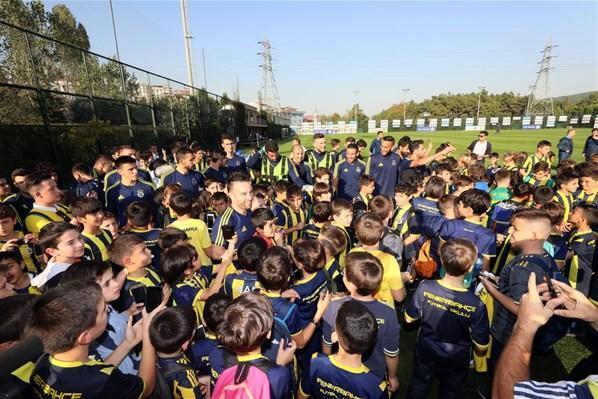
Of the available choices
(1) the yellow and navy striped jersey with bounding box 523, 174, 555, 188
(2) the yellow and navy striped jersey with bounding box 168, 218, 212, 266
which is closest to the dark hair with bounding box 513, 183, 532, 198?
(1) the yellow and navy striped jersey with bounding box 523, 174, 555, 188

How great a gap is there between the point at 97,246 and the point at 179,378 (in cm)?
256

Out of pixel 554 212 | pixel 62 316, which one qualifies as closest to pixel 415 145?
pixel 554 212

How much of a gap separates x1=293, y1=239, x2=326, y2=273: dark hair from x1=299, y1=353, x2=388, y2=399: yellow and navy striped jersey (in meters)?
0.86

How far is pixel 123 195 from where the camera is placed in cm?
568

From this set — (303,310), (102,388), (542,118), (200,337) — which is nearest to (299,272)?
(303,310)

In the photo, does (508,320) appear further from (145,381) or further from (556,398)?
(145,381)

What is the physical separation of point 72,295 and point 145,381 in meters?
0.71

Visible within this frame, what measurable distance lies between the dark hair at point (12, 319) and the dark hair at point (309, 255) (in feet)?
6.31

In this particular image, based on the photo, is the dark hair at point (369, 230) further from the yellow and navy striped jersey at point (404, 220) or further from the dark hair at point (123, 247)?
the dark hair at point (123, 247)

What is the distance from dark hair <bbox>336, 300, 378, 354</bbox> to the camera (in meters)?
1.93

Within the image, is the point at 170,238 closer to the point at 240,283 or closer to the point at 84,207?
the point at 240,283

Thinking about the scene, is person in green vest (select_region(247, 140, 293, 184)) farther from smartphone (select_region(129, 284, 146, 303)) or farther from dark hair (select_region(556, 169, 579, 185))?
dark hair (select_region(556, 169, 579, 185))

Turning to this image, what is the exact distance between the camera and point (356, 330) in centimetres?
193

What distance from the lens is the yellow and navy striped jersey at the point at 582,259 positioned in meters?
3.98
